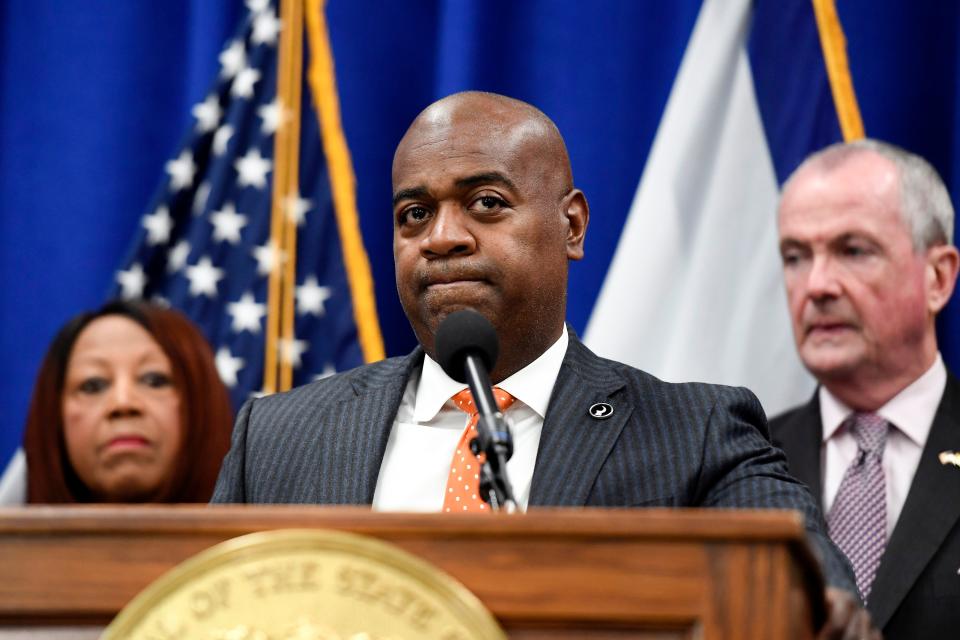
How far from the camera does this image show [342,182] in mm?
3764

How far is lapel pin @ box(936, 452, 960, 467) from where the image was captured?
3.01 meters

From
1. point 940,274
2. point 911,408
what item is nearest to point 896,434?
point 911,408

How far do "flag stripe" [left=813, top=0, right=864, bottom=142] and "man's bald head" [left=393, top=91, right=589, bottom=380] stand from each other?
146 centimetres

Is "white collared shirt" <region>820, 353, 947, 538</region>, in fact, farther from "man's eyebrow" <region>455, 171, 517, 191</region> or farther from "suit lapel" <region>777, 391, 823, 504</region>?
"man's eyebrow" <region>455, 171, 517, 191</region>

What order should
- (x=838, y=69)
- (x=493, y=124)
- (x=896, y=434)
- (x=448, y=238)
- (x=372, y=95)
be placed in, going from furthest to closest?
1. (x=372, y=95)
2. (x=838, y=69)
3. (x=896, y=434)
4. (x=493, y=124)
5. (x=448, y=238)

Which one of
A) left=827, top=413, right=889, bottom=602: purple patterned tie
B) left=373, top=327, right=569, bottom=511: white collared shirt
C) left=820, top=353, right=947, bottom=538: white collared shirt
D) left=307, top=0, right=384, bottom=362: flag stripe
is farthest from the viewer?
left=307, top=0, right=384, bottom=362: flag stripe

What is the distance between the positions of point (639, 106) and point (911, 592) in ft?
5.08

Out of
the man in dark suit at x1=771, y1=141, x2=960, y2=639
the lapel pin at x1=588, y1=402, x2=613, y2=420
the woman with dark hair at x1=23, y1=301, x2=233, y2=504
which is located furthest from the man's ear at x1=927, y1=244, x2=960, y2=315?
the woman with dark hair at x1=23, y1=301, x2=233, y2=504

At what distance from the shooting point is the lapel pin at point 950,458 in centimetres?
301

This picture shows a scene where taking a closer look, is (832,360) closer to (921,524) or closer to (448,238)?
(921,524)

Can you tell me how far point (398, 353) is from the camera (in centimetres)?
382

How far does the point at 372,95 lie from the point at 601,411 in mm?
1952

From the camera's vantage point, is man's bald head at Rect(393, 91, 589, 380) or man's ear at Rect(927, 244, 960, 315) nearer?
man's bald head at Rect(393, 91, 589, 380)

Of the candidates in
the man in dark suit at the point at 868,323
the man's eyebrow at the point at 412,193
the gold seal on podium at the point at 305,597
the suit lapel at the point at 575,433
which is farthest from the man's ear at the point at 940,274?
the gold seal on podium at the point at 305,597
